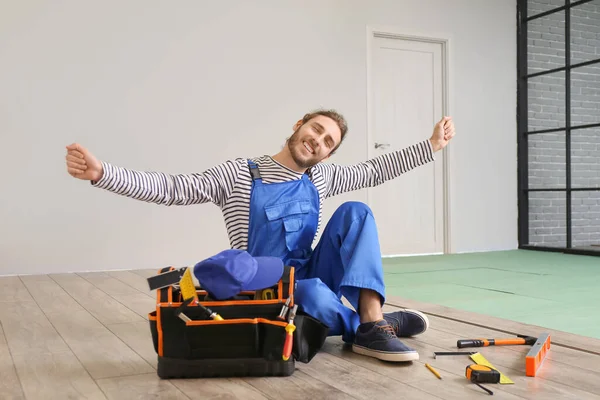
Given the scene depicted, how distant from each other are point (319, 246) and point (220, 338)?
0.51m

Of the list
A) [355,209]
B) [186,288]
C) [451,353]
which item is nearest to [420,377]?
[451,353]

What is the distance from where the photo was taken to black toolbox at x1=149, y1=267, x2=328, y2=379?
1.56 m

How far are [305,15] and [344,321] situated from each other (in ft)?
11.9

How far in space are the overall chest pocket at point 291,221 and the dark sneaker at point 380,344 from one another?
0.32 m

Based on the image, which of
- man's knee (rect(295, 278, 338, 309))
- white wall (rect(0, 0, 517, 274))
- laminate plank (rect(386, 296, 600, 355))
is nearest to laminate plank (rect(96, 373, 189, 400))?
man's knee (rect(295, 278, 338, 309))

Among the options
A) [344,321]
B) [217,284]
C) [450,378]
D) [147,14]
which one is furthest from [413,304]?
[147,14]

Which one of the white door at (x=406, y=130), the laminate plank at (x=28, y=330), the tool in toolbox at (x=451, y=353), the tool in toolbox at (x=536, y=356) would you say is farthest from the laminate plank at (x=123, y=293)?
the white door at (x=406, y=130)

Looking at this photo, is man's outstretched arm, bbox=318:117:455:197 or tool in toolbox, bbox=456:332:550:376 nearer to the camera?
tool in toolbox, bbox=456:332:550:376

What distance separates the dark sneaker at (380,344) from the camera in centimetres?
171

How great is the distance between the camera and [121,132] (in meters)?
4.46

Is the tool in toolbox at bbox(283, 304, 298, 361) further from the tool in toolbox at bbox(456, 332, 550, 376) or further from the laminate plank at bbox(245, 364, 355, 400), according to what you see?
the tool in toolbox at bbox(456, 332, 550, 376)

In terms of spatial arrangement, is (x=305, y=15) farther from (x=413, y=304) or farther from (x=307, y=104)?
(x=413, y=304)

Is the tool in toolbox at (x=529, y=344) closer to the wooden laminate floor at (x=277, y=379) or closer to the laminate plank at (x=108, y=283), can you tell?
the wooden laminate floor at (x=277, y=379)

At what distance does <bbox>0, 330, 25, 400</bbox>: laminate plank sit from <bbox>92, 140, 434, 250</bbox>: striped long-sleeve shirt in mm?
528
